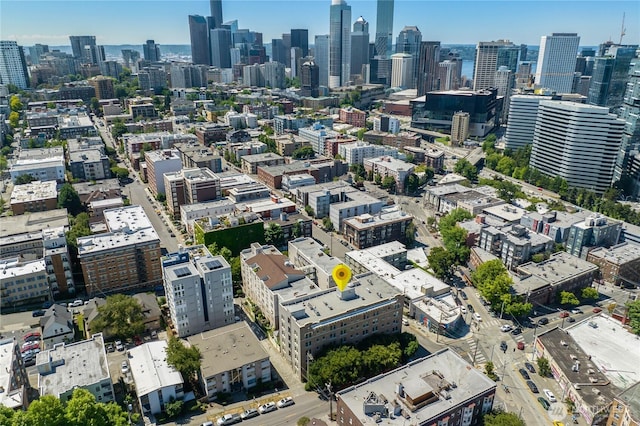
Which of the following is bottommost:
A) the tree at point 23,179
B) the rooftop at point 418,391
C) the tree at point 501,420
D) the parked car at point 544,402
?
the parked car at point 544,402

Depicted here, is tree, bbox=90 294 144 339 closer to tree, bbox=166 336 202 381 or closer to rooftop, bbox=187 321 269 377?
rooftop, bbox=187 321 269 377

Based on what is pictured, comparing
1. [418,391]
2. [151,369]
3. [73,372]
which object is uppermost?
[418,391]

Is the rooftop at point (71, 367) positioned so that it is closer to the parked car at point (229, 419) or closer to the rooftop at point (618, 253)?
the parked car at point (229, 419)

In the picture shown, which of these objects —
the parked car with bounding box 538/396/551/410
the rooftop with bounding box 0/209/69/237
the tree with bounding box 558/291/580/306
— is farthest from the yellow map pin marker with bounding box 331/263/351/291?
the rooftop with bounding box 0/209/69/237

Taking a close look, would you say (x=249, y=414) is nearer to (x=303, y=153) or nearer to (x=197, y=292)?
(x=197, y=292)

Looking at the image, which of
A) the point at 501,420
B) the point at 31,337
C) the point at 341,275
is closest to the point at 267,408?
the point at 341,275

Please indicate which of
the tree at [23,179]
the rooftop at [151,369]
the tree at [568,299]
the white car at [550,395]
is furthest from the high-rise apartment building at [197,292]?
the tree at [23,179]
